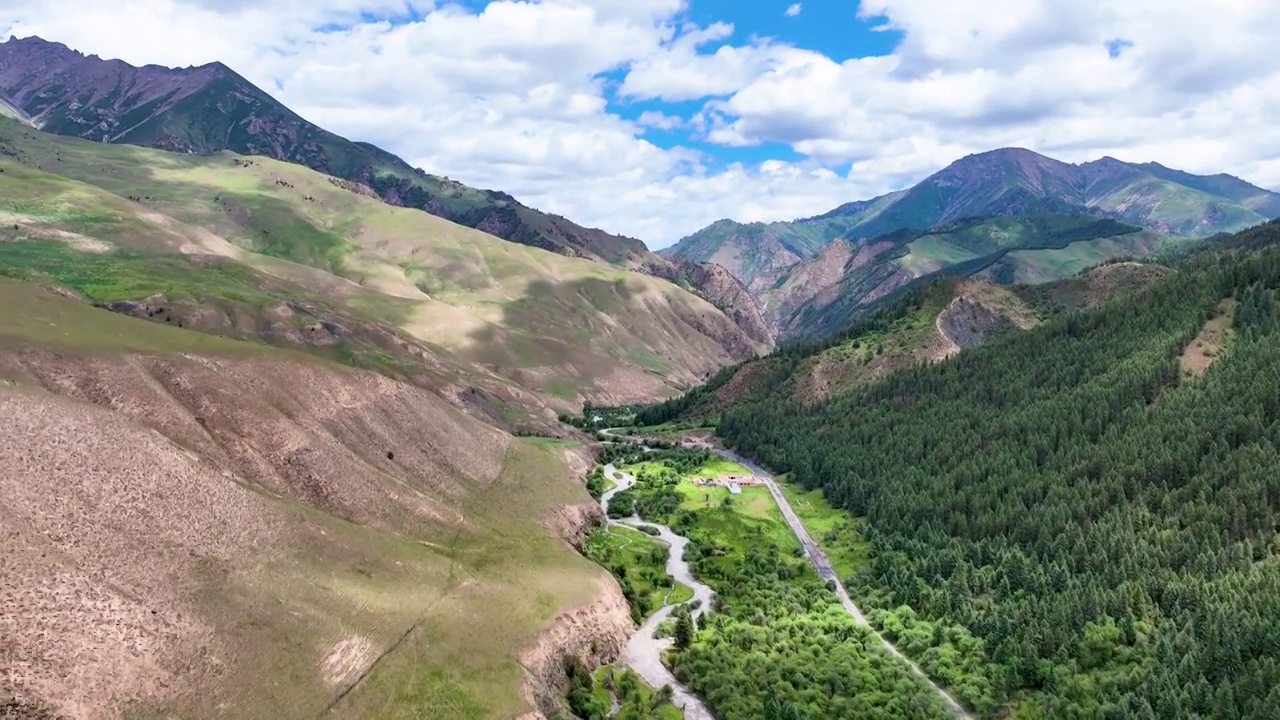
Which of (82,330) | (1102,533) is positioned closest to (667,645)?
(1102,533)

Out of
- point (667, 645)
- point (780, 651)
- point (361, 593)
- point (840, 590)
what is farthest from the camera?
point (840, 590)

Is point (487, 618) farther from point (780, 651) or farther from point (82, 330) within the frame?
point (82, 330)

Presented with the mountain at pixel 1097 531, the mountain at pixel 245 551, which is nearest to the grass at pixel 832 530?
the mountain at pixel 1097 531

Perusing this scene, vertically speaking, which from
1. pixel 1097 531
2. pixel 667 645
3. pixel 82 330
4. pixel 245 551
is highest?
pixel 82 330

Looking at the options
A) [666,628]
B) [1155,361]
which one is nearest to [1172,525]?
[1155,361]

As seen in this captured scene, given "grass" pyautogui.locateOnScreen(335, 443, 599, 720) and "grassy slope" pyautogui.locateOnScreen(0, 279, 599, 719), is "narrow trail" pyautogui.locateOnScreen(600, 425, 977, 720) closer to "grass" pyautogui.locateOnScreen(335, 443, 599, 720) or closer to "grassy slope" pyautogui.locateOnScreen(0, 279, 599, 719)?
"grass" pyautogui.locateOnScreen(335, 443, 599, 720)

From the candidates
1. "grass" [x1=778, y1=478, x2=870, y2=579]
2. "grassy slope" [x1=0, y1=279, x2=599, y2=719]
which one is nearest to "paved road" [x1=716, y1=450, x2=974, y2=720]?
"grass" [x1=778, y1=478, x2=870, y2=579]
